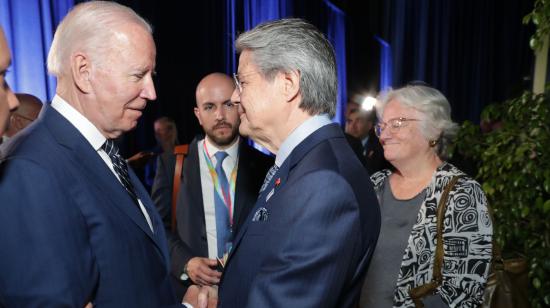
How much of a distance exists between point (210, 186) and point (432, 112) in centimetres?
119

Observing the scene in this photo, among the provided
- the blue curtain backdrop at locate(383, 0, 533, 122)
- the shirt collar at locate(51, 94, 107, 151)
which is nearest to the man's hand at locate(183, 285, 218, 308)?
the shirt collar at locate(51, 94, 107, 151)

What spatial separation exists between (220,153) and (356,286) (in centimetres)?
147

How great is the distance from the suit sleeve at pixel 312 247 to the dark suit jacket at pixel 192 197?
4.29 feet

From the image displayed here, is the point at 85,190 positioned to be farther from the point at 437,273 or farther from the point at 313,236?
the point at 437,273

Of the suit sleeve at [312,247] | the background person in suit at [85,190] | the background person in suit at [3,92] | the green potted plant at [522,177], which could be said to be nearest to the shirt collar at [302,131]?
the suit sleeve at [312,247]

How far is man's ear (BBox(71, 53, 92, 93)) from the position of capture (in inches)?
48.5

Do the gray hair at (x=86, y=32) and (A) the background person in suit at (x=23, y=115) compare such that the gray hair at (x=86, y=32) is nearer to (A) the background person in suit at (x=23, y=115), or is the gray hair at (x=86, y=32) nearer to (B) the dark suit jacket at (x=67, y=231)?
(B) the dark suit jacket at (x=67, y=231)

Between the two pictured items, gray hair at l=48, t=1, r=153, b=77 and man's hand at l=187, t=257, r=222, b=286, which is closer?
gray hair at l=48, t=1, r=153, b=77

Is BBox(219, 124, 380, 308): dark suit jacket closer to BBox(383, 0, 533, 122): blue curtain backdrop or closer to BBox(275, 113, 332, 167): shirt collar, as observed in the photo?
BBox(275, 113, 332, 167): shirt collar

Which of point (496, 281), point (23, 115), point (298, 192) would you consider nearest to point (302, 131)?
point (298, 192)

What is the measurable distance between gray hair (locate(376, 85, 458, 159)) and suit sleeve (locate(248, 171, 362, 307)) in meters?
1.20

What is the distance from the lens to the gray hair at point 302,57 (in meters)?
1.23

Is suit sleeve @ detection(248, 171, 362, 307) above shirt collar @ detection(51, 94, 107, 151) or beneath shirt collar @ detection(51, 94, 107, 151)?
beneath

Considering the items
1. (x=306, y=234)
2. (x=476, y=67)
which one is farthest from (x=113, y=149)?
(x=476, y=67)
